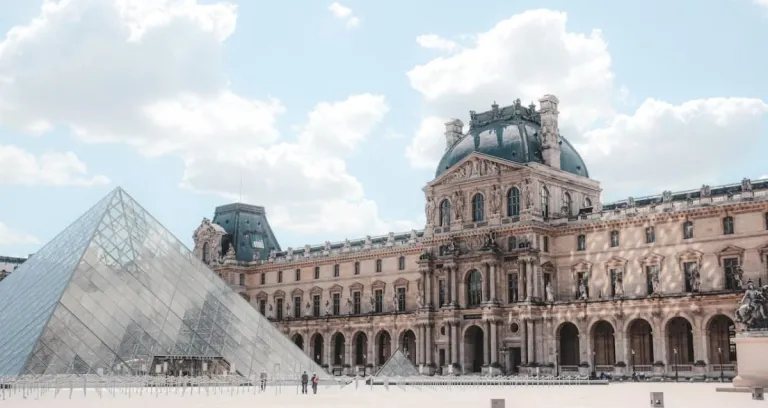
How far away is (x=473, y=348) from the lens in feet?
210

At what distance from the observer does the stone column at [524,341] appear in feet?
193

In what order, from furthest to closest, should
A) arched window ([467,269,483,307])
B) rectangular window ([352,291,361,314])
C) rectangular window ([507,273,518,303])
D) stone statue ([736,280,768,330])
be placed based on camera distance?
rectangular window ([352,291,361,314]) < arched window ([467,269,483,307]) < rectangular window ([507,273,518,303]) < stone statue ([736,280,768,330])

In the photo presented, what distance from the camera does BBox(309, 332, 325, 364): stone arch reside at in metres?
76.4

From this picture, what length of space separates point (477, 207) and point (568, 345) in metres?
10.7

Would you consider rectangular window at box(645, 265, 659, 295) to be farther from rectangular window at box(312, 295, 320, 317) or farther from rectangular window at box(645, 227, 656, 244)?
rectangular window at box(312, 295, 320, 317)

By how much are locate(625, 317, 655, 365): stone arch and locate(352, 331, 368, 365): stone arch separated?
2279cm

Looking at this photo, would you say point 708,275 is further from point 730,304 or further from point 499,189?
point 499,189

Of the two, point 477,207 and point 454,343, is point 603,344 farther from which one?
point 477,207

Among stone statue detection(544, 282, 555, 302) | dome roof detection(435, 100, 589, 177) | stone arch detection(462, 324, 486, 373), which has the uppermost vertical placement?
dome roof detection(435, 100, 589, 177)

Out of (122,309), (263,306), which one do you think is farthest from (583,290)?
(263,306)

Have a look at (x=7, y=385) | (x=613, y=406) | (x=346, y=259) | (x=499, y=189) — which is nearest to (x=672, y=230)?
(x=499, y=189)

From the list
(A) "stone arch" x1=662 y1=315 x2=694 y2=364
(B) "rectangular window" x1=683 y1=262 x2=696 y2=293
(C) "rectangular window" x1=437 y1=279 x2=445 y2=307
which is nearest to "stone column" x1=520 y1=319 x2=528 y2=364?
(C) "rectangular window" x1=437 y1=279 x2=445 y2=307

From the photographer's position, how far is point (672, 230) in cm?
5600

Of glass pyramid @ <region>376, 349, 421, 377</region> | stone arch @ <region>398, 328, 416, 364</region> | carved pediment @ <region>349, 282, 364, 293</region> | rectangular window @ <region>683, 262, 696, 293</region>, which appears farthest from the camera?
carved pediment @ <region>349, 282, 364, 293</region>
